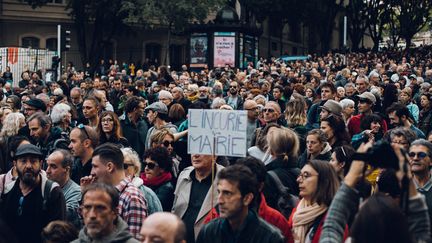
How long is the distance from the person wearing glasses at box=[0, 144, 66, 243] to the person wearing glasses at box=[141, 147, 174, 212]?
981 mm

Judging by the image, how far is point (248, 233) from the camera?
19.9ft

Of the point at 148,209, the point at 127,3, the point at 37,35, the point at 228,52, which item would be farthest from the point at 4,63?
the point at 148,209

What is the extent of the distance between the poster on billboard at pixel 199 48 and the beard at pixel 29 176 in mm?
27895

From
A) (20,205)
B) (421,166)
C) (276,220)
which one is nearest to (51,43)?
(20,205)

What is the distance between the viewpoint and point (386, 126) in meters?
12.2

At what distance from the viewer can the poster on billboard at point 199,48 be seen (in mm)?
35469

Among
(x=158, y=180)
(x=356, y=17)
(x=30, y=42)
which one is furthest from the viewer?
(x=356, y=17)

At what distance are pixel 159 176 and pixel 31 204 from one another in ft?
4.18

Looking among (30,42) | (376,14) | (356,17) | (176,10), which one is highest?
(376,14)

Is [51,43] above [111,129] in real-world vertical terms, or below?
above

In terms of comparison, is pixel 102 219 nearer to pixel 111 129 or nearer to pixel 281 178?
pixel 281 178

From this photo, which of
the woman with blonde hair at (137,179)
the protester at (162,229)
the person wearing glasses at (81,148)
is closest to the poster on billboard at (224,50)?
the person wearing glasses at (81,148)

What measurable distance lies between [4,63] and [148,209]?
26.7 metres

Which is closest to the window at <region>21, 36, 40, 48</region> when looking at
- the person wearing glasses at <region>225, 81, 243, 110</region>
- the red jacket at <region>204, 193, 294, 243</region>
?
the person wearing glasses at <region>225, 81, 243, 110</region>
